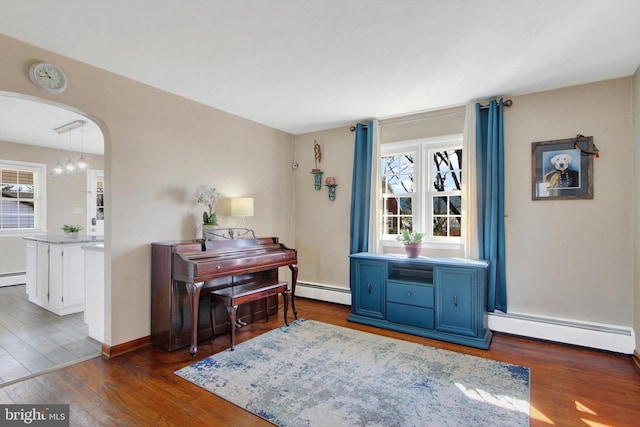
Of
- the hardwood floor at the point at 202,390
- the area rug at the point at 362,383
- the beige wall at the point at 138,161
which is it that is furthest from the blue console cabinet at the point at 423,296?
the beige wall at the point at 138,161

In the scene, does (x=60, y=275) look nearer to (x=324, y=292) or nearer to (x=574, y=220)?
(x=324, y=292)

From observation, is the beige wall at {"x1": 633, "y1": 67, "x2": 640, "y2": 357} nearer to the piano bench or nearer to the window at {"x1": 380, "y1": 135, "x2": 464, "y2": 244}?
the window at {"x1": 380, "y1": 135, "x2": 464, "y2": 244}

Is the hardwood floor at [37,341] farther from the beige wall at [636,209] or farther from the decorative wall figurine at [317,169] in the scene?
the beige wall at [636,209]

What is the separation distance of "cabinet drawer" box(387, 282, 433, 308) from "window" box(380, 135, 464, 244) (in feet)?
2.56

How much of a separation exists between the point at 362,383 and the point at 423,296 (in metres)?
1.41

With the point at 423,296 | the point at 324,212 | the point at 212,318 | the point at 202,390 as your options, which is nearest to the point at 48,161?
the point at 212,318

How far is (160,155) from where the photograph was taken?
332 cm

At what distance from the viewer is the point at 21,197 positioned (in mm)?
5977

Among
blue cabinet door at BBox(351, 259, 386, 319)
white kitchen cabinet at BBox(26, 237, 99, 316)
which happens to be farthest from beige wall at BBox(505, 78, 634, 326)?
white kitchen cabinet at BBox(26, 237, 99, 316)

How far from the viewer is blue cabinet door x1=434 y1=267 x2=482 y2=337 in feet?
10.7

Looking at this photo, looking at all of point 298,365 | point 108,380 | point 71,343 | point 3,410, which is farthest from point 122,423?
point 71,343

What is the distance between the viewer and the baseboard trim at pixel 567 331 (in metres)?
2.96

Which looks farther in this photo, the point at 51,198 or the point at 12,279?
the point at 51,198

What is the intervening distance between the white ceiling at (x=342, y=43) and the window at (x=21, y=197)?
475 centimetres
